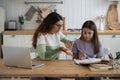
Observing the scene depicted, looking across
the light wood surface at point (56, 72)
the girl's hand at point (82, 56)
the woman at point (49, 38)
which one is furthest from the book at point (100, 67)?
the woman at point (49, 38)

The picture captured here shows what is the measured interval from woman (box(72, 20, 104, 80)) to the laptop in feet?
1.83

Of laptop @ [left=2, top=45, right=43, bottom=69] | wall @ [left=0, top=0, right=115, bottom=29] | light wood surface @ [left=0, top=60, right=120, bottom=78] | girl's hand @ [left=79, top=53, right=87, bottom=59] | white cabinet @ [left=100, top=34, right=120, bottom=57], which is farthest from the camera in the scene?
wall @ [left=0, top=0, right=115, bottom=29]

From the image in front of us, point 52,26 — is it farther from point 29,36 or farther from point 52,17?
point 29,36

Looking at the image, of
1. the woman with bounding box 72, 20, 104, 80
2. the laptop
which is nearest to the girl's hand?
the woman with bounding box 72, 20, 104, 80

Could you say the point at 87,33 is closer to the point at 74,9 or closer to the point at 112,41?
the point at 112,41

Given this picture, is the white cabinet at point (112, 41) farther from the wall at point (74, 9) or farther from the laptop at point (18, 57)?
the laptop at point (18, 57)

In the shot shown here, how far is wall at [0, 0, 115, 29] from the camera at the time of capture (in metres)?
4.78

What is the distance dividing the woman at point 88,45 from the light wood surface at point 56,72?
38cm

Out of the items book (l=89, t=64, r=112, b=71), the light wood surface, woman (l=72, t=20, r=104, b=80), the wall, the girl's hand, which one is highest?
the wall

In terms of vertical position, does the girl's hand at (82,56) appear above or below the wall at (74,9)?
A: below

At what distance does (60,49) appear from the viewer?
242 centimetres

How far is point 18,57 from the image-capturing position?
6.72 ft

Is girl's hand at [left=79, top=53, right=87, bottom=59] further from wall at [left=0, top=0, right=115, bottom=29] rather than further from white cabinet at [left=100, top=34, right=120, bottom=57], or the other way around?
wall at [left=0, top=0, right=115, bottom=29]

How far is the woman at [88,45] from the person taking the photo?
247cm
